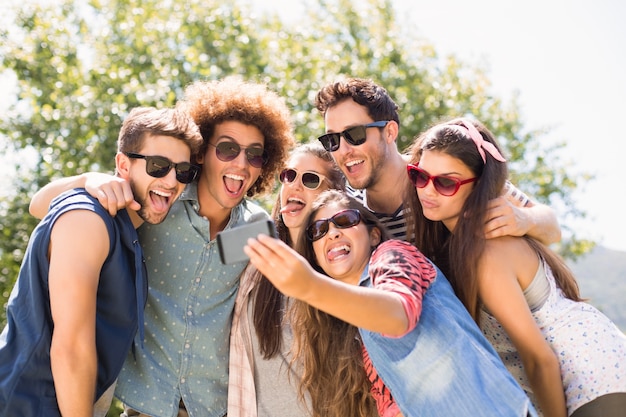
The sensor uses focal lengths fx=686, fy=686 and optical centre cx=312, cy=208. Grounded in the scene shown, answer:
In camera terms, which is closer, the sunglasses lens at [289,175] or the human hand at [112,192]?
the human hand at [112,192]

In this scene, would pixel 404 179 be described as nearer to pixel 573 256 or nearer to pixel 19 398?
pixel 19 398

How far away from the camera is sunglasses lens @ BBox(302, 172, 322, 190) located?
4.32 meters

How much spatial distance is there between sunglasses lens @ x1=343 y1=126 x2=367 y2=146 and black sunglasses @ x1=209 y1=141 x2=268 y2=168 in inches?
22.6

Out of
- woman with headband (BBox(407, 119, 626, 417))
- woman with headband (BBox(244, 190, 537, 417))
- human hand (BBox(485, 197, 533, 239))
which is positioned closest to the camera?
woman with headband (BBox(244, 190, 537, 417))

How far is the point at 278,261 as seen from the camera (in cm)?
229

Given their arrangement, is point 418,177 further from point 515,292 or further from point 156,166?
point 156,166

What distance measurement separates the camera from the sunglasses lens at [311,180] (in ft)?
14.2

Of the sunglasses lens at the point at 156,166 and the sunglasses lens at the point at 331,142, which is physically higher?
the sunglasses lens at the point at 331,142

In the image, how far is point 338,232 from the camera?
3518 mm

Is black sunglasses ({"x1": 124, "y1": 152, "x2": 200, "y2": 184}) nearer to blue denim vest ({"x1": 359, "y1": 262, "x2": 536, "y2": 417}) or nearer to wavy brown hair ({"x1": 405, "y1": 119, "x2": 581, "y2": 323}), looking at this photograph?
wavy brown hair ({"x1": 405, "y1": 119, "x2": 581, "y2": 323})

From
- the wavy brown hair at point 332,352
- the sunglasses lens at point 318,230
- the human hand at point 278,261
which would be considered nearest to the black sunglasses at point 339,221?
the sunglasses lens at point 318,230

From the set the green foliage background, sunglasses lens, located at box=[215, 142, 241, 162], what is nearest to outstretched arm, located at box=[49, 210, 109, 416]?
sunglasses lens, located at box=[215, 142, 241, 162]

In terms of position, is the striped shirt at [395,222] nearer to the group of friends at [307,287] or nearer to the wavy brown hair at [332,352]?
the group of friends at [307,287]

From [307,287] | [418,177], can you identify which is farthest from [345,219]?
[307,287]
